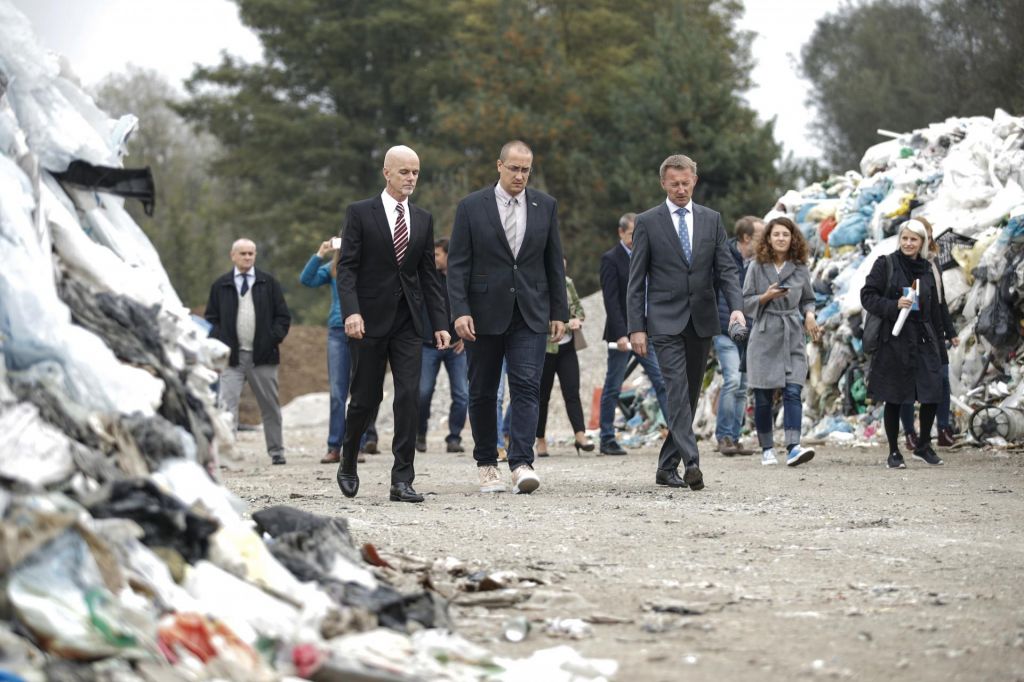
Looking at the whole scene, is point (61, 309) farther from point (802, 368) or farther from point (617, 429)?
point (617, 429)

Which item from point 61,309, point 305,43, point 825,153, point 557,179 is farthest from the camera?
point 825,153

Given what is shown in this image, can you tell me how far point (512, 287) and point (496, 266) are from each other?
189mm

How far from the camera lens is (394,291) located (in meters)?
9.95

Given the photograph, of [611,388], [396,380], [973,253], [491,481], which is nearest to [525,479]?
[491,481]

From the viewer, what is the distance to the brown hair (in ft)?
45.0

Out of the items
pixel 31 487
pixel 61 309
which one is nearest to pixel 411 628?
pixel 31 487

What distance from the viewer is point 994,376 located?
15.8 m

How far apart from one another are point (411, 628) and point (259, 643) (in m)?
0.68

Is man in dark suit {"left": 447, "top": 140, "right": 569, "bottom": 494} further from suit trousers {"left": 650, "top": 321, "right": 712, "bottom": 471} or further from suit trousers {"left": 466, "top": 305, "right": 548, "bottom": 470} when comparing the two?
Result: suit trousers {"left": 650, "top": 321, "right": 712, "bottom": 471}

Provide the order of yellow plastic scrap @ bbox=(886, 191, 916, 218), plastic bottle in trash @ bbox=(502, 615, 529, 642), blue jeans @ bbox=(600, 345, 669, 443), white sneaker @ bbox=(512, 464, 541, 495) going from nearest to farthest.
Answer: plastic bottle in trash @ bbox=(502, 615, 529, 642) → white sneaker @ bbox=(512, 464, 541, 495) → blue jeans @ bbox=(600, 345, 669, 443) → yellow plastic scrap @ bbox=(886, 191, 916, 218)

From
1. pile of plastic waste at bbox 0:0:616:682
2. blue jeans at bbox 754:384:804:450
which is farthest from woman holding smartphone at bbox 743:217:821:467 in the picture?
pile of plastic waste at bbox 0:0:616:682

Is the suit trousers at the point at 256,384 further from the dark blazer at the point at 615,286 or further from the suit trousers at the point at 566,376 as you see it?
the dark blazer at the point at 615,286

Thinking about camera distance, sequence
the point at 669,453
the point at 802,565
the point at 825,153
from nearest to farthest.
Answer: the point at 802,565
the point at 669,453
the point at 825,153

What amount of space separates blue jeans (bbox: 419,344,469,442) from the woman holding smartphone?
4184 mm
